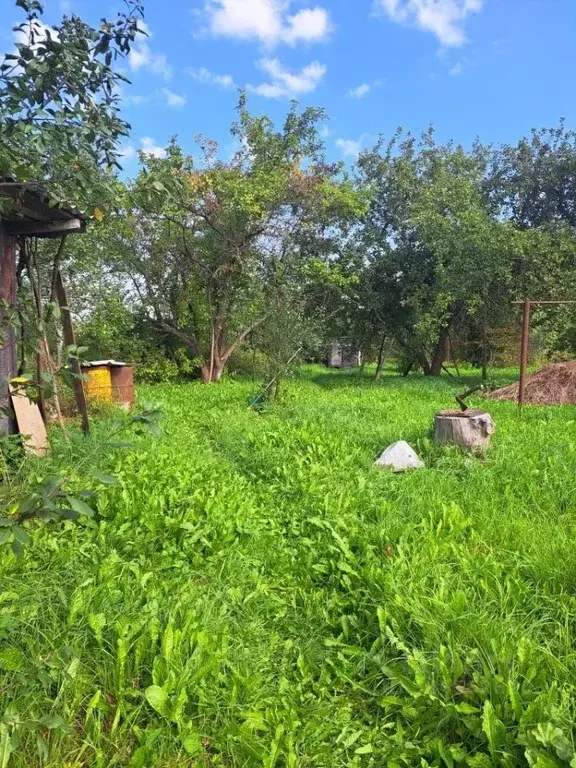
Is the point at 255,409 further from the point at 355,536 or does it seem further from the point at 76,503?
the point at 76,503

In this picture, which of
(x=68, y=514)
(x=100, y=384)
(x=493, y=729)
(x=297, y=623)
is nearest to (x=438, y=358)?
(x=100, y=384)

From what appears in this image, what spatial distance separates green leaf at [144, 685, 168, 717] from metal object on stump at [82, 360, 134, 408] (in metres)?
6.43

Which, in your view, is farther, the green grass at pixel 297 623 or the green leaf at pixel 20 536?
the green grass at pixel 297 623

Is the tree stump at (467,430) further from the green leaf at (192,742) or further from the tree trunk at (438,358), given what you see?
the tree trunk at (438,358)

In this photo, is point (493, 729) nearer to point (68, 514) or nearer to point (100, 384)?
point (68, 514)

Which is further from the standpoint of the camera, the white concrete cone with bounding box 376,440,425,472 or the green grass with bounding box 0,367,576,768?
the white concrete cone with bounding box 376,440,425,472

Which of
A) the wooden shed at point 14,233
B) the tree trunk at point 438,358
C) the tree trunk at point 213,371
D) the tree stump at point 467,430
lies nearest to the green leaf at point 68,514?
the wooden shed at point 14,233

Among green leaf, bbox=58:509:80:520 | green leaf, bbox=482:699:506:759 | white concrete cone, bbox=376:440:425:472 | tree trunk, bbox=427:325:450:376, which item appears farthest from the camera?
tree trunk, bbox=427:325:450:376

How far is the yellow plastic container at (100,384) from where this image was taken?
26.4 feet

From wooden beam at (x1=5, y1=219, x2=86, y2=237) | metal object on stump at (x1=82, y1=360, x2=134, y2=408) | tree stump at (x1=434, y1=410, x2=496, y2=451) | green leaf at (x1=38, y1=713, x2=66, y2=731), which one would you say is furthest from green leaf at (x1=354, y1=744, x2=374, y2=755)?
metal object on stump at (x1=82, y1=360, x2=134, y2=408)

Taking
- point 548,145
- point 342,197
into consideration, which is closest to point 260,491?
point 342,197

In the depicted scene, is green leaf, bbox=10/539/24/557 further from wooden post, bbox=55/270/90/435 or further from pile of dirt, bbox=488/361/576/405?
pile of dirt, bbox=488/361/576/405

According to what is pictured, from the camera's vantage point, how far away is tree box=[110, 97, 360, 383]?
1247 cm

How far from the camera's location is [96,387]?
823 cm
